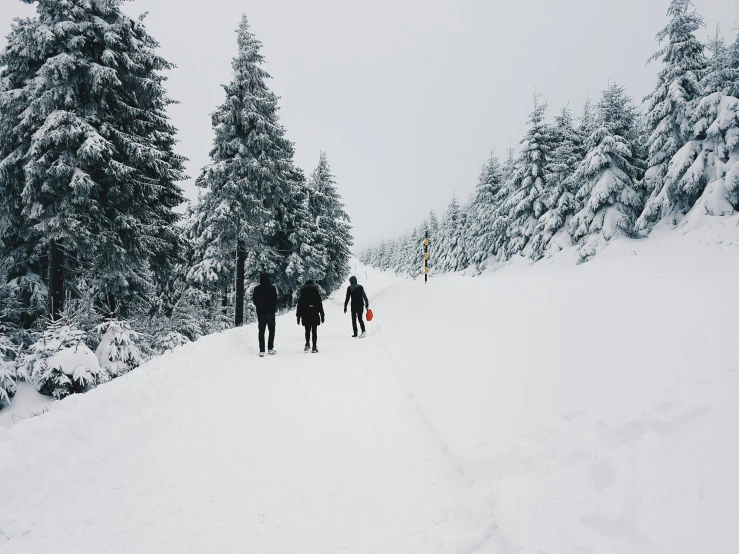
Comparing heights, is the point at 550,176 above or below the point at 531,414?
above

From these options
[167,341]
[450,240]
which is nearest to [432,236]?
[450,240]

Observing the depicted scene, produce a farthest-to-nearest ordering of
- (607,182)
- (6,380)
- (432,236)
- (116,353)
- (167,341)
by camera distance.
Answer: (432,236) → (607,182) → (167,341) → (116,353) → (6,380)

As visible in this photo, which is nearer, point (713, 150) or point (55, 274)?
point (55, 274)

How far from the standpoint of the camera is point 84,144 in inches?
372

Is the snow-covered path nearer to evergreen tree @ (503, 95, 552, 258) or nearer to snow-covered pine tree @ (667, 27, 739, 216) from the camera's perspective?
snow-covered pine tree @ (667, 27, 739, 216)

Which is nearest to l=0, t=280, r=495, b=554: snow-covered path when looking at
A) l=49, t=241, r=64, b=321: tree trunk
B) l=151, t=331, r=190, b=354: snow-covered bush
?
l=49, t=241, r=64, b=321: tree trunk

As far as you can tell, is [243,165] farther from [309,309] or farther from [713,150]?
[713,150]

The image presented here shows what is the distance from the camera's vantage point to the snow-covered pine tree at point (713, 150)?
49.9 feet

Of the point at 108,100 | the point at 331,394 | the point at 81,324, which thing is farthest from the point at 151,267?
the point at 331,394

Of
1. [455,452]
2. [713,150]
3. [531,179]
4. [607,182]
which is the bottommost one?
[455,452]

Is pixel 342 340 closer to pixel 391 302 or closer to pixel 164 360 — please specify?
pixel 164 360

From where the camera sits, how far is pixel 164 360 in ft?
24.2

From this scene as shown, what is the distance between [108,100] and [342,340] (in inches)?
408

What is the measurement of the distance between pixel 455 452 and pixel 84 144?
11.4 m
